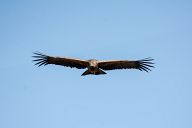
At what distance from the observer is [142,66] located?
759 inches

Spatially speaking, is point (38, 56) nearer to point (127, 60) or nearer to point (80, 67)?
point (80, 67)

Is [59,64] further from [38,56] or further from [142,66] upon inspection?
[142,66]

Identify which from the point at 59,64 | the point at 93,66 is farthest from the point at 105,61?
the point at 59,64

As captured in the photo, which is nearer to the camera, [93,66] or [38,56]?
[93,66]

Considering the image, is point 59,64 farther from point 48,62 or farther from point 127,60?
point 127,60

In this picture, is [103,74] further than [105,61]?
No

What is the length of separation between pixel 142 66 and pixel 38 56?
562cm

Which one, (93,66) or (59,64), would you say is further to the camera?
(59,64)

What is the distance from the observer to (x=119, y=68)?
63.9 feet

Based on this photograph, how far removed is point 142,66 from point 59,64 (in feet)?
14.7

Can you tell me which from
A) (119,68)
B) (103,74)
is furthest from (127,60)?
(103,74)

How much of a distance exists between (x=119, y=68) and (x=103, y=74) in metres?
2.34

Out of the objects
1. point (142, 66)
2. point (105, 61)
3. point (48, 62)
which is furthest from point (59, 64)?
point (142, 66)

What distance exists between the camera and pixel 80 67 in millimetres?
18984
